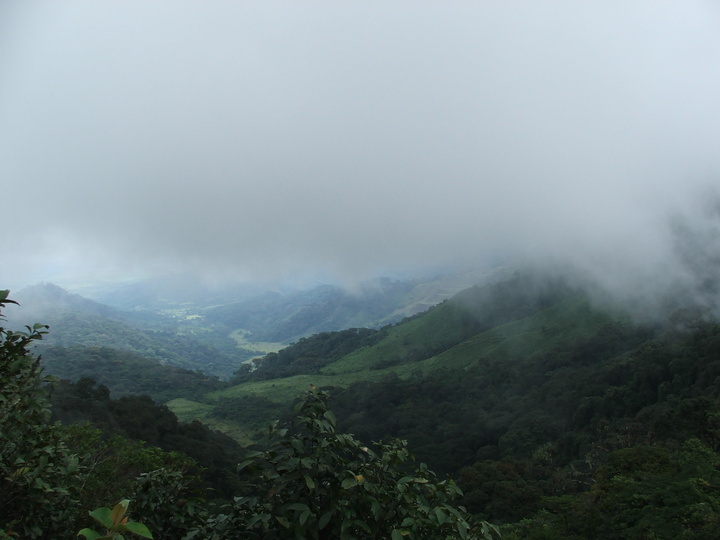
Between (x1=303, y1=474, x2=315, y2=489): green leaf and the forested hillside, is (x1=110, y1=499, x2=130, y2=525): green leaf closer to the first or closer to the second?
(x1=303, y1=474, x2=315, y2=489): green leaf

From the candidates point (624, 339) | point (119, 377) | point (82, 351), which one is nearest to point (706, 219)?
point (624, 339)

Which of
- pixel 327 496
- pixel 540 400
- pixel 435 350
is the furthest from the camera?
pixel 435 350

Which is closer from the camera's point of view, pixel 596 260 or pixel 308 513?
pixel 308 513

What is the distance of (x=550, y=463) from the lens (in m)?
55.4

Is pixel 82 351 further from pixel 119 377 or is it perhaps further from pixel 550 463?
pixel 550 463

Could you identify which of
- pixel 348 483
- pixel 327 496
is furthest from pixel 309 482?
pixel 327 496

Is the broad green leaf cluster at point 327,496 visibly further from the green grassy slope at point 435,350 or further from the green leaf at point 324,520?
the green grassy slope at point 435,350

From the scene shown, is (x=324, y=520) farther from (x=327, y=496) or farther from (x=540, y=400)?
(x=540, y=400)

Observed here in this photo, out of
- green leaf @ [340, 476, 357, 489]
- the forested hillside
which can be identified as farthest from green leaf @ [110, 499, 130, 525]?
the forested hillside

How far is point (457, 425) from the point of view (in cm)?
7831

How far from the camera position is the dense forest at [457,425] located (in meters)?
3.81

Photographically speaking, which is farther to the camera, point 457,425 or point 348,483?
point 457,425

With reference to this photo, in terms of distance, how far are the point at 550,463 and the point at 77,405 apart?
60540mm

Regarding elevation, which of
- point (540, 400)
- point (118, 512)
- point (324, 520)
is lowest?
point (540, 400)
